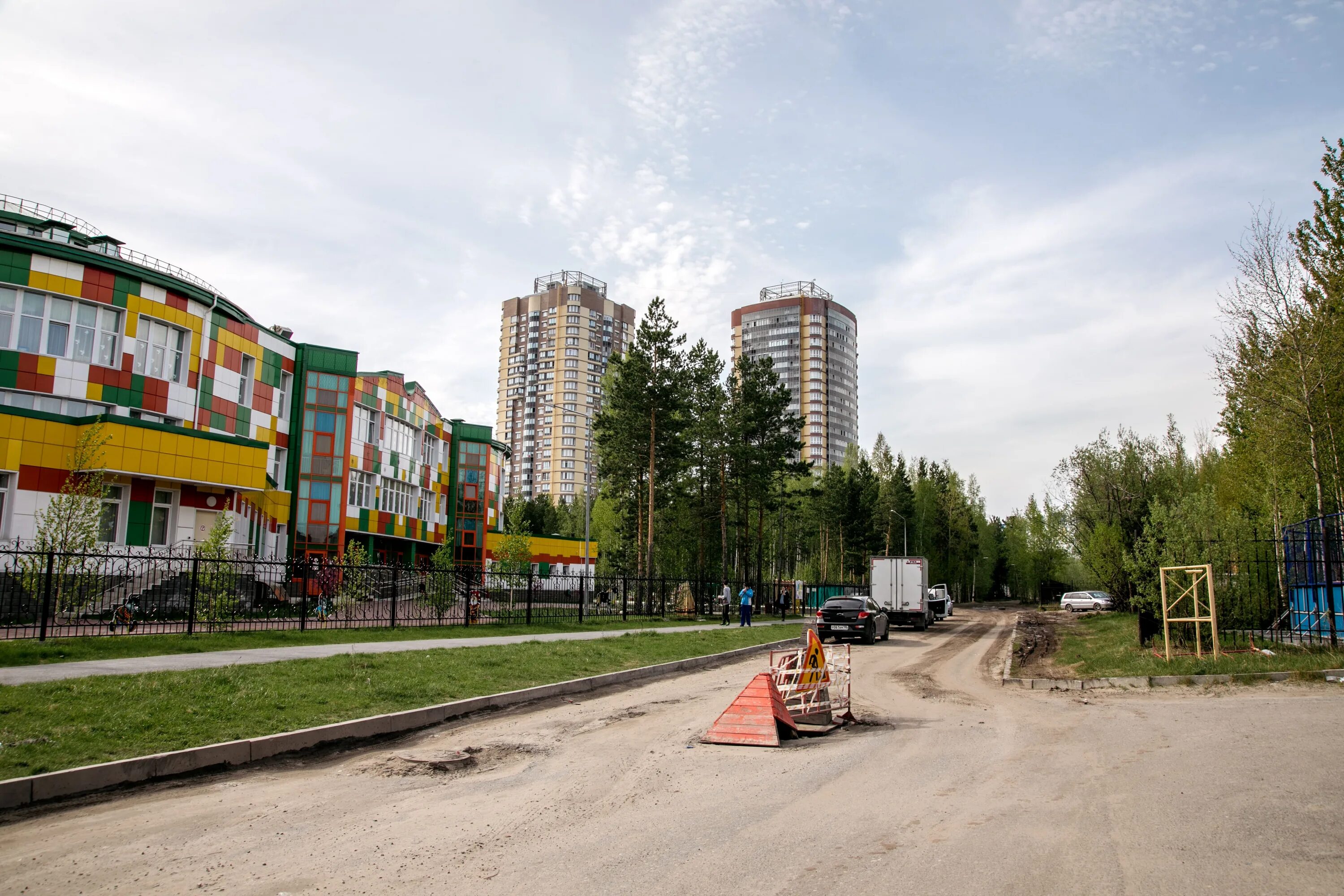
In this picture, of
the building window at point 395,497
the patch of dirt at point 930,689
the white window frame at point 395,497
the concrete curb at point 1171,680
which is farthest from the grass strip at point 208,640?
the building window at point 395,497

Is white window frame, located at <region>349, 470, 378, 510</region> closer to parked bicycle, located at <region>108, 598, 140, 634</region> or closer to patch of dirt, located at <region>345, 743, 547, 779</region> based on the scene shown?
parked bicycle, located at <region>108, 598, 140, 634</region>

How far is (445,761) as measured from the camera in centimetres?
803

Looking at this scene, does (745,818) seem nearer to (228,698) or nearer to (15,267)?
(228,698)

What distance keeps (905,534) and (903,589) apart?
4435 centimetres

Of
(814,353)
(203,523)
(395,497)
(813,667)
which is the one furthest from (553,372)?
(813,667)

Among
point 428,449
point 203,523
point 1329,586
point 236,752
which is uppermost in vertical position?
point 428,449

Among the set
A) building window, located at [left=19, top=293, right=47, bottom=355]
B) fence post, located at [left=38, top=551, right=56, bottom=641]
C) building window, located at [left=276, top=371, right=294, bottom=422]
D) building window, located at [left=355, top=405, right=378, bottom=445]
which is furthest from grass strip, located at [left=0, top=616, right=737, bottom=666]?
building window, located at [left=355, top=405, right=378, bottom=445]

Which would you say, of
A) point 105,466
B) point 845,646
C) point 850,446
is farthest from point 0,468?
point 850,446

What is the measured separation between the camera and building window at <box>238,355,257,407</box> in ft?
119

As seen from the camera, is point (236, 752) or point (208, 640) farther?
point (208, 640)

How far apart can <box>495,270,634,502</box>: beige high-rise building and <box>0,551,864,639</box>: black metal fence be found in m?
87.9

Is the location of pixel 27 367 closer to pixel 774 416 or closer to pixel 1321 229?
pixel 774 416

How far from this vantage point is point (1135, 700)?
1215cm

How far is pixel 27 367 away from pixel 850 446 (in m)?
69.4
